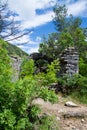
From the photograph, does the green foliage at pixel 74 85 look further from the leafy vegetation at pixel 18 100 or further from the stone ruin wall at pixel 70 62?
the leafy vegetation at pixel 18 100

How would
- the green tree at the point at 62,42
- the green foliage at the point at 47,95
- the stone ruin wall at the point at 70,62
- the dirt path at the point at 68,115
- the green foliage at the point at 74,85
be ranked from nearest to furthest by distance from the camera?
the green foliage at the point at 47,95 < the dirt path at the point at 68,115 < the green foliage at the point at 74,85 < the stone ruin wall at the point at 70,62 < the green tree at the point at 62,42

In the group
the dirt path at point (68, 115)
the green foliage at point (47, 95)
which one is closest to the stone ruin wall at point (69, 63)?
the dirt path at point (68, 115)

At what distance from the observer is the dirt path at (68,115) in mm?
8598

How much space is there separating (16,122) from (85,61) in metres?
8.94

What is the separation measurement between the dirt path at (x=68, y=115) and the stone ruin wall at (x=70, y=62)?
3.38 m

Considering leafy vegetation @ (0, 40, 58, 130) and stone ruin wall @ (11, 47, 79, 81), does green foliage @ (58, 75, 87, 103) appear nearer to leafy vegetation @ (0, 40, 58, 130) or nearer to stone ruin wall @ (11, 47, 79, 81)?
stone ruin wall @ (11, 47, 79, 81)

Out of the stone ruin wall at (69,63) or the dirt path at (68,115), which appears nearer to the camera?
the dirt path at (68,115)

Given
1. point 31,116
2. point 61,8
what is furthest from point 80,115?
point 61,8

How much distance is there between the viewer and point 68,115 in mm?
9094

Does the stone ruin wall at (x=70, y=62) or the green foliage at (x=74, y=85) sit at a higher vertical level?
the stone ruin wall at (x=70, y=62)

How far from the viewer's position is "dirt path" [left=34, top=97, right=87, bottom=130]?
8598 mm

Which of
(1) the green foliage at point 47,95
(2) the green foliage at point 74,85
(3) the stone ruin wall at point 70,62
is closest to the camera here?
(1) the green foliage at point 47,95

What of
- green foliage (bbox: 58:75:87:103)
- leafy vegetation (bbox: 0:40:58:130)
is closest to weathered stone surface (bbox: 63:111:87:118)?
leafy vegetation (bbox: 0:40:58:130)

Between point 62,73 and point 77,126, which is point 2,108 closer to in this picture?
point 77,126
